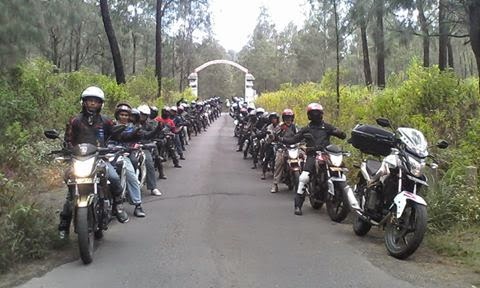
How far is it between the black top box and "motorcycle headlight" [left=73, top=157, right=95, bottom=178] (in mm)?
3536

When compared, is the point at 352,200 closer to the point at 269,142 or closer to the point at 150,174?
the point at 150,174

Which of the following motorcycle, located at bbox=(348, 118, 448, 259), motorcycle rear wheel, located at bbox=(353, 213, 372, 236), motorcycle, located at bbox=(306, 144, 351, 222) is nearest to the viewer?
motorcycle, located at bbox=(348, 118, 448, 259)

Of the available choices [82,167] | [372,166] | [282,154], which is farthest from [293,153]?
[82,167]

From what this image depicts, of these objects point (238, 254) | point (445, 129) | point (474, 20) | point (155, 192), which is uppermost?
point (474, 20)

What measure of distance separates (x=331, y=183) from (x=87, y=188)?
12.5ft

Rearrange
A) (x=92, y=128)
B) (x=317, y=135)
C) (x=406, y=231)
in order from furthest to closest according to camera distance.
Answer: (x=317, y=135), (x=92, y=128), (x=406, y=231)

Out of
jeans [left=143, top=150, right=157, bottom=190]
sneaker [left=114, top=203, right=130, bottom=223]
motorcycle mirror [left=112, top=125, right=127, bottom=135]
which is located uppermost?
motorcycle mirror [left=112, top=125, right=127, bottom=135]

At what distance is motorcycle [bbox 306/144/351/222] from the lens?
866 centimetres

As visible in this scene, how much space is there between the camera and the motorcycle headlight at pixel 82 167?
651 centimetres

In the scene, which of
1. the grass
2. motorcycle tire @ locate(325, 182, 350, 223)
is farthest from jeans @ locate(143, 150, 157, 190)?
the grass

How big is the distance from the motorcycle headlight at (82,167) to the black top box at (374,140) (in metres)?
3.54

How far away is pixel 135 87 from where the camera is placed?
27.8 meters

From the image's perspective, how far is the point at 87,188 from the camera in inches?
256

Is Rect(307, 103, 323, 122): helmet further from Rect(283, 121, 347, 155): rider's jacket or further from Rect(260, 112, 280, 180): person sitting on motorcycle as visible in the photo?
Rect(260, 112, 280, 180): person sitting on motorcycle
